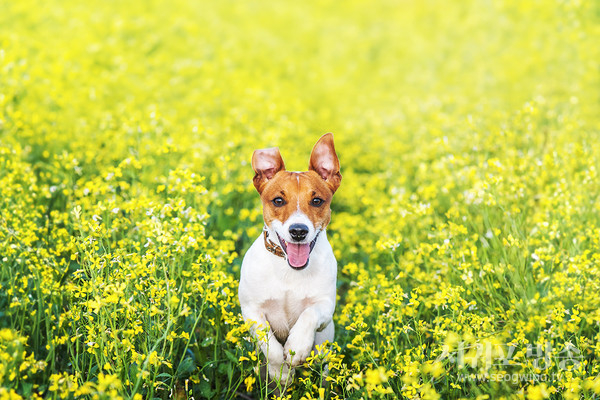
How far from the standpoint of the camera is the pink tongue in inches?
161

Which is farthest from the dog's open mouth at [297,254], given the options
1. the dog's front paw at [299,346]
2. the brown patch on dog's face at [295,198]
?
the dog's front paw at [299,346]

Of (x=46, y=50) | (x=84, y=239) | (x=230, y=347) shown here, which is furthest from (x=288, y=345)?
(x=46, y=50)

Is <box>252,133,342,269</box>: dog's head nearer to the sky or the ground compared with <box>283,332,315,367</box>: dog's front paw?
nearer to the sky

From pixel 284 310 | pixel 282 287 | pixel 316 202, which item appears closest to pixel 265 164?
pixel 316 202

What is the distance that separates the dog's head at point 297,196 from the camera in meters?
4.10

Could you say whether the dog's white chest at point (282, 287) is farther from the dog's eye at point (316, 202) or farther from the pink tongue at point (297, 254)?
the dog's eye at point (316, 202)

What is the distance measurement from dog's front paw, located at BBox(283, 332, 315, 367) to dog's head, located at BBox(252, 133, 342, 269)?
489 mm

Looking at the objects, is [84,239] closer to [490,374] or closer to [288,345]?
[288,345]

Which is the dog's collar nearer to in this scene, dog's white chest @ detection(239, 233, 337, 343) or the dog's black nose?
dog's white chest @ detection(239, 233, 337, 343)

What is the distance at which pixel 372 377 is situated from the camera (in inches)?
113

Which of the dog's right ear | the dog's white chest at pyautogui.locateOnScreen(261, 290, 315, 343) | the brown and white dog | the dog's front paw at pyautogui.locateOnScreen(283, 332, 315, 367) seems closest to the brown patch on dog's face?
the brown and white dog

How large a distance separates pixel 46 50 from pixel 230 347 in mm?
9862

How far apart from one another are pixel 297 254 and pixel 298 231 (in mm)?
188

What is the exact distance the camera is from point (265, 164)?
183 inches
